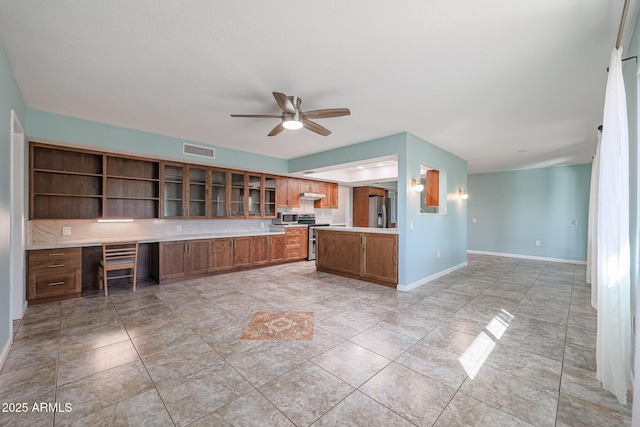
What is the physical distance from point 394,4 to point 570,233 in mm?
7964

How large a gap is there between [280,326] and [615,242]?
9.12 feet

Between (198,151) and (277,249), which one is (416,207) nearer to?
(277,249)

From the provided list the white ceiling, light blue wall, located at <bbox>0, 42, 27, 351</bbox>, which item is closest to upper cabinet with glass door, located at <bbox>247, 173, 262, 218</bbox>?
the white ceiling

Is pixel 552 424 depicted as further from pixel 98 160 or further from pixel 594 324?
pixel 98 160

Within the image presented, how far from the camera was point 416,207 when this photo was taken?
4.51m

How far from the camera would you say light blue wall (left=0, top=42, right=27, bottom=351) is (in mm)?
2102

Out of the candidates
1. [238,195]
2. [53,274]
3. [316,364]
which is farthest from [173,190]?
[316,364]

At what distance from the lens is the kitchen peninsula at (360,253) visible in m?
4.41

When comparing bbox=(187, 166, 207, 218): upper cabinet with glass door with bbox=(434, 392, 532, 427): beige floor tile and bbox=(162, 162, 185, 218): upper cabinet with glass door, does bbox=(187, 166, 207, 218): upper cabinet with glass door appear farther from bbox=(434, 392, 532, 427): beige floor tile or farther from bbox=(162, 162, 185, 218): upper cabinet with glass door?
bbox=(434, 392, 532, 427): beige floor tile

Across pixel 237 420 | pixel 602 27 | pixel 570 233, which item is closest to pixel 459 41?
pixel 602 27

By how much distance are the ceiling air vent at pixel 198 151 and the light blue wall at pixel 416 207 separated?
1905mm

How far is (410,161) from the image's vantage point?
4301 millimetres

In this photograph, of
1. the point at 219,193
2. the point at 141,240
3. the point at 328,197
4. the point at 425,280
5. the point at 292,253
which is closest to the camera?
the point at 141,240

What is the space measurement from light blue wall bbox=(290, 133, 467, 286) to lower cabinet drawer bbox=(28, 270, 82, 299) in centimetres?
432
